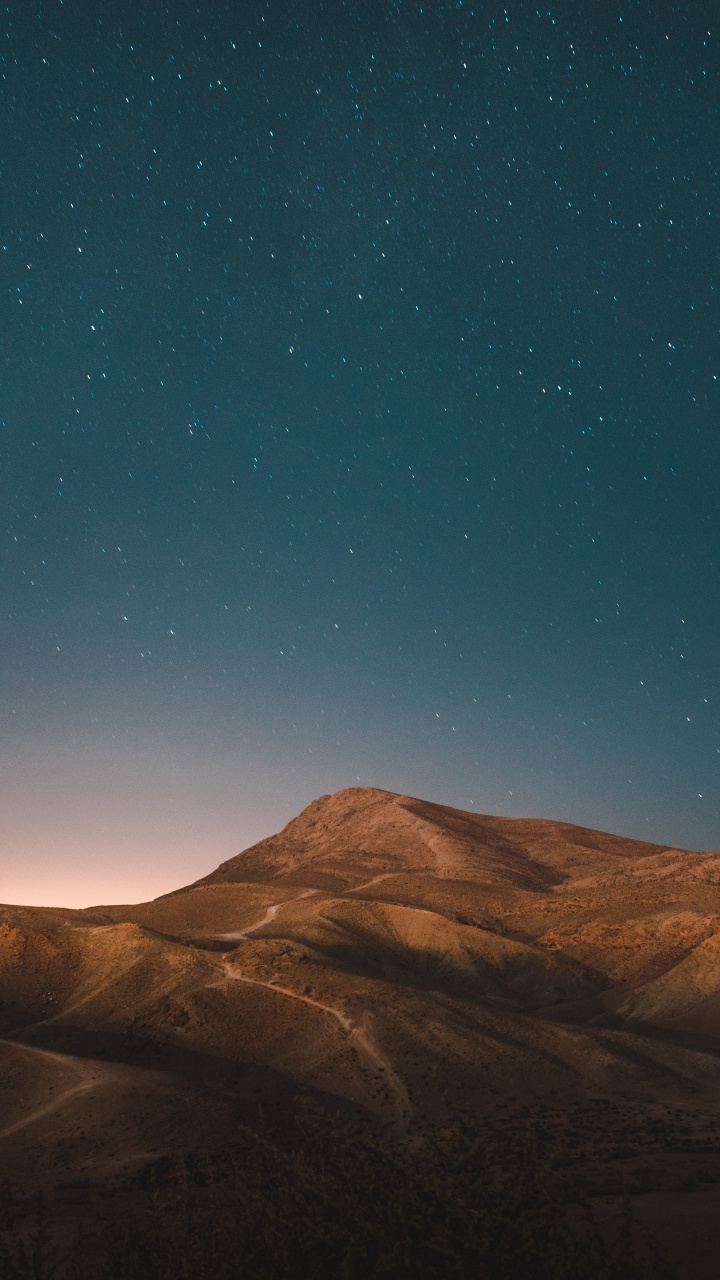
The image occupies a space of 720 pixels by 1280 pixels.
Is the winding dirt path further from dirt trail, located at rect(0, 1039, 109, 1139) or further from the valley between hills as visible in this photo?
dirt trail, located at rect(0, 1039, 109, 1139)

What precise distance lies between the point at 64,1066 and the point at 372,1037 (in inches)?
647

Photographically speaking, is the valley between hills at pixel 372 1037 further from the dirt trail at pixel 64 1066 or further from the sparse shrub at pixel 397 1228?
the sparse shrub at pixel 397 1228

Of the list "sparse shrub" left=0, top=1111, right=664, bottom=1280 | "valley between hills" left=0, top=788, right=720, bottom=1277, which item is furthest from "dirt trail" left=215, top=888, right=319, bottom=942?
"sparse shrub" left=0, top=1111, right=664, bottom=1280

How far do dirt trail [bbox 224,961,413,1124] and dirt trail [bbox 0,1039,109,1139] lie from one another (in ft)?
41.9

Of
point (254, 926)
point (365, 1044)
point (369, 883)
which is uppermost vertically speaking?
point (369, 883)

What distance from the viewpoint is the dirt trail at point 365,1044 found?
1378 inches

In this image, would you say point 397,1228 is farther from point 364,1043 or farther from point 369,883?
point 369,883

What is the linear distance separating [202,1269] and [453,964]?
193 ft

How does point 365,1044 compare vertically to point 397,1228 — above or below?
below

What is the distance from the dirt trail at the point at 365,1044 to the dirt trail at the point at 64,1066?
502 inches

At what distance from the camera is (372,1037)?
41469mm

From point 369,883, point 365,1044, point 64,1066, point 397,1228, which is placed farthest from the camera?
point 369,883

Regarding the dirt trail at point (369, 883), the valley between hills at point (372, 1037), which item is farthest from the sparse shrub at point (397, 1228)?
the dirt trail at point (369, 883)

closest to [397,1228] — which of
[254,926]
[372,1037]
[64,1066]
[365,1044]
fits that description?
[365,1044]
